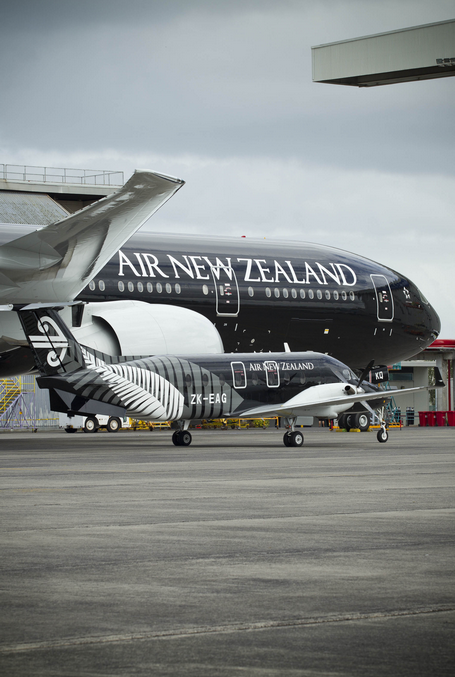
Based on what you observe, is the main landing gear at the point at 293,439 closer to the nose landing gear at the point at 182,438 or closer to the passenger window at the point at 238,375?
the passenger window at the point at 238,375

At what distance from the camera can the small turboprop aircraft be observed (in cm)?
2452

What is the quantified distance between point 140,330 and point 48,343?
321 cm

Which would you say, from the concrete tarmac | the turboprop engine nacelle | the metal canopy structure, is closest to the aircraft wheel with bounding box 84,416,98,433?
the turboprop engine nacelle

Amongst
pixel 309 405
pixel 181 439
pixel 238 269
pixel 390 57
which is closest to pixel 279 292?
pixel 238 269

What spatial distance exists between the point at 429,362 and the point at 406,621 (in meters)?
69.4

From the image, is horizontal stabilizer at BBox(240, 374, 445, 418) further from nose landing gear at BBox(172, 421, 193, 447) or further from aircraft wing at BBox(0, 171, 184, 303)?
aircraft wing at BBox(0, 171, 184, 303)

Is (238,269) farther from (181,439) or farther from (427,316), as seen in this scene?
(427,316)

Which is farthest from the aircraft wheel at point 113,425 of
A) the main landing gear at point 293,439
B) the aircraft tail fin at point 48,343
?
the aircraft tail fin at point 48,343

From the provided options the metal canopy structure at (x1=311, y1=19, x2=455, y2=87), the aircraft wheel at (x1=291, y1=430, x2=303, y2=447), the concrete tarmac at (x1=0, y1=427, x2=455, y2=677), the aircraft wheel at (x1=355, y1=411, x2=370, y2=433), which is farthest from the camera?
the aircraft wheel at (x1=355, y1=411, x2=370, y2=433)

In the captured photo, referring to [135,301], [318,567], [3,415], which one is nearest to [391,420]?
[3,415]

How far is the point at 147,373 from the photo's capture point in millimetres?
25531

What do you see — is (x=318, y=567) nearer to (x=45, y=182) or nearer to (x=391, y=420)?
(x=391, y=420)

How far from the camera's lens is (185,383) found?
2634 centimetres

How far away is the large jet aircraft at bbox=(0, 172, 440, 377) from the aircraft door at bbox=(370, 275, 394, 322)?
4 centimetres
